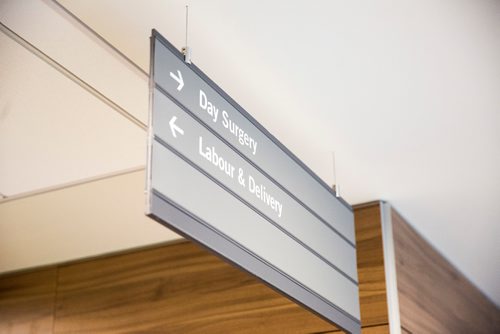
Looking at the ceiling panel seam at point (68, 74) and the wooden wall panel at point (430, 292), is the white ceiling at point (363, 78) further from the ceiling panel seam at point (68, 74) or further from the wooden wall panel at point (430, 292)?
the wooden wall panel at point (430, 292)

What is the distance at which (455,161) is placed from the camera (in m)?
3.25

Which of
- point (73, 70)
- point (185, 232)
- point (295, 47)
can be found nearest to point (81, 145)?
point (73, 70)

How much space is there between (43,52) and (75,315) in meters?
1.75

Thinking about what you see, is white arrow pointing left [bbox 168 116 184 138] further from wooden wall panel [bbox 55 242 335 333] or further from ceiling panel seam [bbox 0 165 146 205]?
wooden wall panel [bbox 55 242 335 333]

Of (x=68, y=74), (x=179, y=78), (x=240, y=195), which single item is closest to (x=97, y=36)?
(x=68, y=74)

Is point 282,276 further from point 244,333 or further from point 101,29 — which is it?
point 244,333

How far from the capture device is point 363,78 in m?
2.76

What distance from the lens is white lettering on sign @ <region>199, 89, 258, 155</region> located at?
2236 mm

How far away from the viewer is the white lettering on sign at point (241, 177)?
7.10 ft

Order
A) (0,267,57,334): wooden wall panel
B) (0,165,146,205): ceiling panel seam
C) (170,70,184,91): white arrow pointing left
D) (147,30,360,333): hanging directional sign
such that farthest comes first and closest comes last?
(0,267,57,334): wooden wall panel → (0,165,146,205): ceiling panel seam → (170,70,184,91): white arrow pointing left → (147,30,360,333): hanging directional sign

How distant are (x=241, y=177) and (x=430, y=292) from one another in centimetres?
177

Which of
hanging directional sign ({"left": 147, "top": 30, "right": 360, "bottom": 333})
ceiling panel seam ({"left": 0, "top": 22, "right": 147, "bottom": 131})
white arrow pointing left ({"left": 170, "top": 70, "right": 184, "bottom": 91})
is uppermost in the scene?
ceiling panel seam ({"left": 0, "top": 22, "right": 147, "bottom": 131})

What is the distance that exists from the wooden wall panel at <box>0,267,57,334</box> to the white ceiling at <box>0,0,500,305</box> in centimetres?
84

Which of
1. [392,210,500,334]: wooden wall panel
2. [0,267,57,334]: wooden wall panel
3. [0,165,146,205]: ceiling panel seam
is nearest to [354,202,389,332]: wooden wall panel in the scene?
[392,210,500,334]: wooden wall panel
